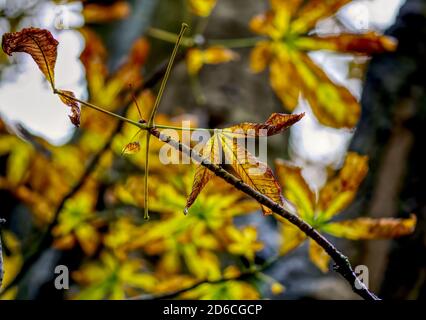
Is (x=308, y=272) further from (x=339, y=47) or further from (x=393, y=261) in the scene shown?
(x=339, y=47)

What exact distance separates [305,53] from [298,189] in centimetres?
27

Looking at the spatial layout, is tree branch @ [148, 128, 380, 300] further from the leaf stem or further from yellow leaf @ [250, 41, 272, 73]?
yellow leaf @ [250, 41, 272, 73]

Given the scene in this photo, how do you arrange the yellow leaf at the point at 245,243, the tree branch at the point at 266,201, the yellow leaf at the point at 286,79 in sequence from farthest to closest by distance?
the yellow leaf at the point at 286,79 < the yellow leaf at the point at 245,243 < the tree branch at the point at 266,201

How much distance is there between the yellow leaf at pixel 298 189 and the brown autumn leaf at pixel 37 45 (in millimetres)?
284

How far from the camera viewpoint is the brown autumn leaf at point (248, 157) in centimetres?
28

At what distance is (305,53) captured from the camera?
64 centimetres

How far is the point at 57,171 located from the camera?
30.9 inches

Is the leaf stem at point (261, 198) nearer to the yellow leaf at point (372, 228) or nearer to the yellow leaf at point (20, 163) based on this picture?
the yellow leaf at point (372, 228)

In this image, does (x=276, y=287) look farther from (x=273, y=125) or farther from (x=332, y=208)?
(x=273, y=125)

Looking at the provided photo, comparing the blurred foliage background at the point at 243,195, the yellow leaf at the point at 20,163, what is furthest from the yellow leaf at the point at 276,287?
the yellow leaf at the point at 20,163

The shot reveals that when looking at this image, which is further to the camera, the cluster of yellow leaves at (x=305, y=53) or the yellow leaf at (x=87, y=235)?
the yellow leaf at (x=87, y=235)

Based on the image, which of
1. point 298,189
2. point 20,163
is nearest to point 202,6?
point 298,189
